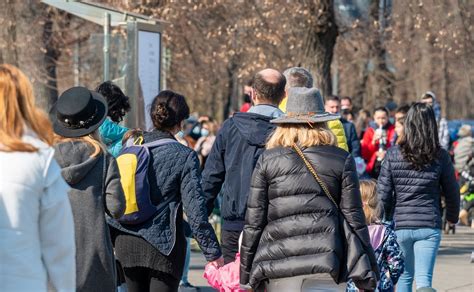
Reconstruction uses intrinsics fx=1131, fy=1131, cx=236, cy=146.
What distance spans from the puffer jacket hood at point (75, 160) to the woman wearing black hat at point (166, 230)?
97 cm

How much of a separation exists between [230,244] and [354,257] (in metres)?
1.64

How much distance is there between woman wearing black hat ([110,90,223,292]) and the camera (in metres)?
6.73

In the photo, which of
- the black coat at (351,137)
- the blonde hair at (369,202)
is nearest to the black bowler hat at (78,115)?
the blonde hair at (369,202)

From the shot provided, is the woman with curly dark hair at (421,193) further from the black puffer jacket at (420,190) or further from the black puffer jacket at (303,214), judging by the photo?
the black puffer jacket at (303,214)

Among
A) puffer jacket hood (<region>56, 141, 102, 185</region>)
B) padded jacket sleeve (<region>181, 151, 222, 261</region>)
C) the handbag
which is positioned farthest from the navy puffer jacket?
the handbag

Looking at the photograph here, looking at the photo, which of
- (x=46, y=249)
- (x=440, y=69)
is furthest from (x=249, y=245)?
(x=440, y=69)

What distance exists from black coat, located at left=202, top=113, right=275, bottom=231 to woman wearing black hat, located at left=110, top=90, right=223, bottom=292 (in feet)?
1.35

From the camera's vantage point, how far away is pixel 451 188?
8672mm

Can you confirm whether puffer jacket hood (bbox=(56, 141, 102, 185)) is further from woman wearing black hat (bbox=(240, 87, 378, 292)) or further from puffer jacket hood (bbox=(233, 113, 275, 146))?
puffer jacket hood (bbox=(233, 113, 275, 146))

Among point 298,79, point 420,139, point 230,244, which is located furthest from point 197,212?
point 420,139

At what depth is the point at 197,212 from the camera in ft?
22.0

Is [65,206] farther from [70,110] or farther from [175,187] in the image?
[175,187]

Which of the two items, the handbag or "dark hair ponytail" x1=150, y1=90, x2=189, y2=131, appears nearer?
the handbag

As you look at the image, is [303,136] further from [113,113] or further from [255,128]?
[113,113]
